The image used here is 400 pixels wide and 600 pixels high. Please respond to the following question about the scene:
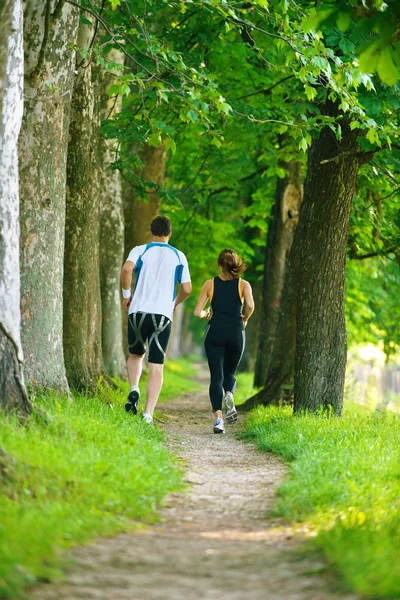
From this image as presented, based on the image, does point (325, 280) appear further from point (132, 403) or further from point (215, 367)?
point (132, 403)

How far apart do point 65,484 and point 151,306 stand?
4317 millimetres

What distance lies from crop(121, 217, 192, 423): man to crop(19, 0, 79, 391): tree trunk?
3.09ft

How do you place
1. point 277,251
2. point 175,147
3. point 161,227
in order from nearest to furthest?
point 175,147
point 161,227
point 277,251

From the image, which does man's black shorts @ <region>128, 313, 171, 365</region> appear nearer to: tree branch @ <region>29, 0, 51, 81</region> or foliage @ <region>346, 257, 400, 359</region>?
tree branch @ <region>29, 0, 51, 81</region>

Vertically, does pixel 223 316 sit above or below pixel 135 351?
above

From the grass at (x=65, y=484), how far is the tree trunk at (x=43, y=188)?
0.80 metres

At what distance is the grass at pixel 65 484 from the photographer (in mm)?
4281

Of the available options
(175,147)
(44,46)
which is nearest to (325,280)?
(175,147)

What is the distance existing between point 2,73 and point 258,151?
13.6m

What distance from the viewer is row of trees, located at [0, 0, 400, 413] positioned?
7219mm

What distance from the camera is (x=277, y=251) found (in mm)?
18250

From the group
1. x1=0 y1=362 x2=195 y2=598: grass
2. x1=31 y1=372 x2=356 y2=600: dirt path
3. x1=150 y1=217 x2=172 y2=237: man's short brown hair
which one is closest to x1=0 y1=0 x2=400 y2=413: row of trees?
x1=0 y1=362 x2=195 y2=598: grass

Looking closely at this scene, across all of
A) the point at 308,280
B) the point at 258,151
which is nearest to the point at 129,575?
the point at 308,280

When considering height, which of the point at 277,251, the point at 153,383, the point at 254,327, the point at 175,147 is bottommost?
the point at 153,383
